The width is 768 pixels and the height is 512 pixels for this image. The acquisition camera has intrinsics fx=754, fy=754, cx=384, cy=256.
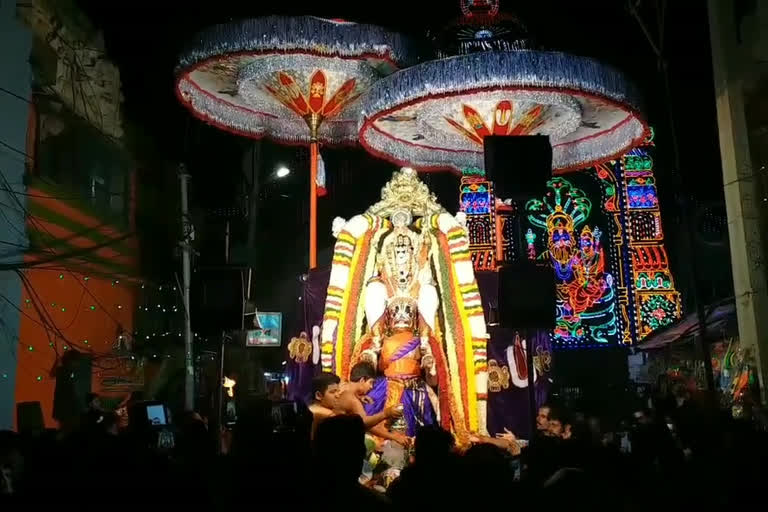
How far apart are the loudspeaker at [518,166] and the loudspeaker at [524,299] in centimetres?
79

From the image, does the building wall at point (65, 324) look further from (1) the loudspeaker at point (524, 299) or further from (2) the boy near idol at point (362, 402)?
(1) the loudspeaker at point (524, 299)

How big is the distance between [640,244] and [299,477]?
60.2 feet

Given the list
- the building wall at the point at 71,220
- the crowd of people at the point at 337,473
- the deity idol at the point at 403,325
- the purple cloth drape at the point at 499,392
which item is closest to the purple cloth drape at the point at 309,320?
the purple cloth drape at the point at 499,392

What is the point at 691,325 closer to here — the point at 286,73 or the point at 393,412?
the point at 393,412

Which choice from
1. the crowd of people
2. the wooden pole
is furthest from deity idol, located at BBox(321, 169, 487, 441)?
the crowd of people

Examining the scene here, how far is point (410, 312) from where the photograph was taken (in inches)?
393

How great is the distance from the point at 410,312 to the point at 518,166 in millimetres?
2970

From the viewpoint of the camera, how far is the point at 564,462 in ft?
12.6

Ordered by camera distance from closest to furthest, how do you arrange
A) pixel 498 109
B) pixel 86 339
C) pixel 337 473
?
pixel 337 473
pixel 498 109
pixel 86 339

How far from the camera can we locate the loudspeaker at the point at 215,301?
7613mm

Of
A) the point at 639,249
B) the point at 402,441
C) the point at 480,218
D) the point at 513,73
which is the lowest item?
the point at 402,441

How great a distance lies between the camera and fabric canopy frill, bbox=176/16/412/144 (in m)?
9.89

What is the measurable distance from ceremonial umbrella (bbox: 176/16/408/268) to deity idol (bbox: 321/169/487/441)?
1829mm

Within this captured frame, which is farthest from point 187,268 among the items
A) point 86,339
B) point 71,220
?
point 86,339
